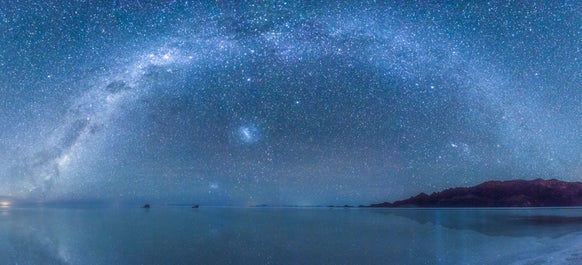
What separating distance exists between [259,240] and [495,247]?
11364mm

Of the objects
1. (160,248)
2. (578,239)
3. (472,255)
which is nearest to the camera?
(472,255)

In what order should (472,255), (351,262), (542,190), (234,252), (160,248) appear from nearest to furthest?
(351,262) → (472,255) → (234,252) → (160,248) → (542,190)

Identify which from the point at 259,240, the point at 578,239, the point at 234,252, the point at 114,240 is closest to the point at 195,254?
the point at 234,252

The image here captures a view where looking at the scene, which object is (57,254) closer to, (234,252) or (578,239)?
(234,252)

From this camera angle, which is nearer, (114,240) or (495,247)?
(495,247)

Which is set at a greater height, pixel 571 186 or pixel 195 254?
pixel 571 186

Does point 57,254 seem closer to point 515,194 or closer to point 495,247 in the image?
point 495,247

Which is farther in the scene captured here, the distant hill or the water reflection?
the distant hill

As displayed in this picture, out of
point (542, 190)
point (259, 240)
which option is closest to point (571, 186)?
point (542, 190)

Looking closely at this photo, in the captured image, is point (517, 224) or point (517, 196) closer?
point (517, 224)

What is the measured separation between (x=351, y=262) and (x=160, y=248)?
8.87 meters

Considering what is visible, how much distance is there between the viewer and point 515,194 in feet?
479

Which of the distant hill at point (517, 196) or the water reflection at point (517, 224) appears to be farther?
the distant hill at point (517, 196)

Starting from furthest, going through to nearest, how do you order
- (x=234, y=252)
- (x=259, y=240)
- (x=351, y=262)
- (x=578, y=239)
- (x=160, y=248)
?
(x=259, y=240) < (x=578, y=239) < (x=160, y=248) < (x=234, y=252) < (x=351, y=262)
